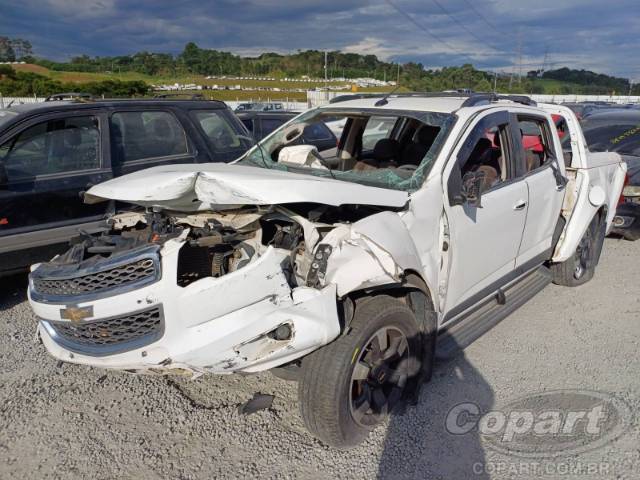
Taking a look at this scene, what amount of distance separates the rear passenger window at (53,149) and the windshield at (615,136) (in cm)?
756

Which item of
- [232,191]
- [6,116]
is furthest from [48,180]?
[232,191]

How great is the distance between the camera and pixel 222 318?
7.80ft

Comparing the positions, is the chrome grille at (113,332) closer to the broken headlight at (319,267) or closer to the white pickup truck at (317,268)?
the white pickup truck at (317,268)

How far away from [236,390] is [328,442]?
3.02 ft

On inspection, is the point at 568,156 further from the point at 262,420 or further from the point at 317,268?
the point at 262,420

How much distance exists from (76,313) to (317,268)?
125 centimetres

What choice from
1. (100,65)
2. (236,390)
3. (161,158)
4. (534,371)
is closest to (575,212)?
(534,371)

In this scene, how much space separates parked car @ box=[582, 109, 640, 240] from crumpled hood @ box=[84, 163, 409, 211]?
5.38 m

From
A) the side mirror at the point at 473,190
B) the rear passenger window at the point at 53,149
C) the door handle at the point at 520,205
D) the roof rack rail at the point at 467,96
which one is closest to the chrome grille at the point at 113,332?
the side mirror at the point at 473,190

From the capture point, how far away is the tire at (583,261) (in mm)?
5062

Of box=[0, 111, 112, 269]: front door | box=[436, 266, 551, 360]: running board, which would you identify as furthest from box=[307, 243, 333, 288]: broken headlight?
box=[0, 111, 112, 269]: front door

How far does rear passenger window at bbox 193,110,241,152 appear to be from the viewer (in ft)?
19.4

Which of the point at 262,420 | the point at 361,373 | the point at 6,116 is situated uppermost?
the point at 6,116

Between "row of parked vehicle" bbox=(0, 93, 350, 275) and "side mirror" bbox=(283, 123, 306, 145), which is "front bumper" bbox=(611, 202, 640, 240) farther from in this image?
"side mirror" bbox=(283, 123, 306, 145)
